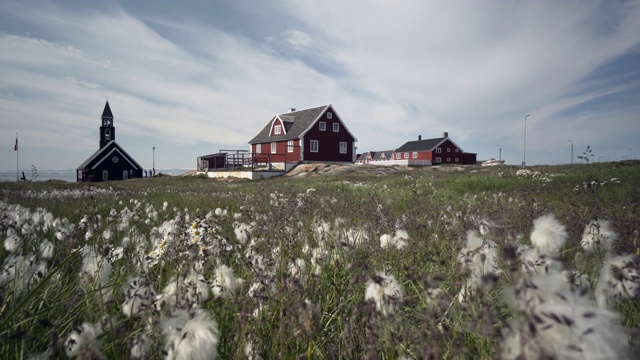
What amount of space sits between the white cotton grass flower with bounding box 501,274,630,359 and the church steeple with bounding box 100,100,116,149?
7884 cm

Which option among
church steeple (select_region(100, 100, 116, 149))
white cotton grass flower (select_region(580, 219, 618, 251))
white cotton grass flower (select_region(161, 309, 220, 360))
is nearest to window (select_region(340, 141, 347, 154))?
church steeple (select_region(100, 100, 116, 149))

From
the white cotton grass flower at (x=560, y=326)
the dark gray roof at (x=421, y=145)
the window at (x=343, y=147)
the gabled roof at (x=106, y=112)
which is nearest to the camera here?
the white cotton grass flower at (x=560, y=326)

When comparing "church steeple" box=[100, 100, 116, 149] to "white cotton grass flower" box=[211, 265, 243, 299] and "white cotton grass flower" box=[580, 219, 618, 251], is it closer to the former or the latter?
"white cotton grass flower" box=[211, 265, 243, 299]

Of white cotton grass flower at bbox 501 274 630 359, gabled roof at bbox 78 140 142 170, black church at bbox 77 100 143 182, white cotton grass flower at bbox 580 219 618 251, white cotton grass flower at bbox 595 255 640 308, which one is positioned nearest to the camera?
white cotton grass flower at bbox 501 274 630 359

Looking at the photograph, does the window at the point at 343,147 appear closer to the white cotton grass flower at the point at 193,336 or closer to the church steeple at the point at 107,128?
the church steeple at the point at 107,128

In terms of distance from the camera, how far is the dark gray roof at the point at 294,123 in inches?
1913

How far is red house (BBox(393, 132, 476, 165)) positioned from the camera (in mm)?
85688

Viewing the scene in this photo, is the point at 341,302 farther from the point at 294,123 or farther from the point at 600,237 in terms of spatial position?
the point at 294,123

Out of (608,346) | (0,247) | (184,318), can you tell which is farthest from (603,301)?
(0,247)

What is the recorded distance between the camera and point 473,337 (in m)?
2.10

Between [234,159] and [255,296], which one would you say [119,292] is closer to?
[255,296]

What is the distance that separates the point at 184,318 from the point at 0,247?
344cm

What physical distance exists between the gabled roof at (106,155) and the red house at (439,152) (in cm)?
6039

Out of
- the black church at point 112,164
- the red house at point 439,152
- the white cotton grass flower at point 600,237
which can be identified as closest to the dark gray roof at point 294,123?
the black church at point 112,164
